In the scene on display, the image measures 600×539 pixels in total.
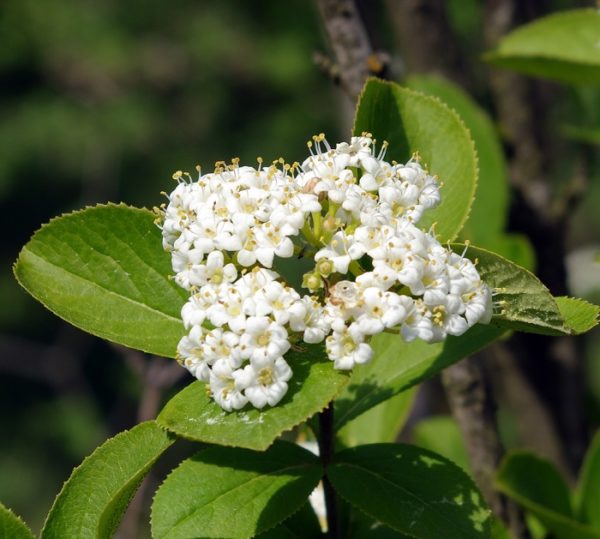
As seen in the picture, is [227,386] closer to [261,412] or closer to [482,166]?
[261,412]

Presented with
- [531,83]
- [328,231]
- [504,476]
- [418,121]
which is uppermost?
[531,83]

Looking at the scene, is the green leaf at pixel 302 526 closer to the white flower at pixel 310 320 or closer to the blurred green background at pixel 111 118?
the white flower at pixel 310 320

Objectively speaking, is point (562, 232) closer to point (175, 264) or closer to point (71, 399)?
point (175, 264)

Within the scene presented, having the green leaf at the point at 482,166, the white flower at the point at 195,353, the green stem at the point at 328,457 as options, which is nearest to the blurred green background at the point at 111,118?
the green leaf at the point at 482,166

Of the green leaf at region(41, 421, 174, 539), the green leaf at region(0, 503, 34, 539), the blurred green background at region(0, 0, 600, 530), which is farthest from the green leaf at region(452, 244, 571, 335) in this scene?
the blurred green background at region(0, 0, 600, 530)

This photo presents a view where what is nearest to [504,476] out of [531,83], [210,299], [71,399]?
[210,299]

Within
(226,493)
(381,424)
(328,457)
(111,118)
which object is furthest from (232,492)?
(111,118)
